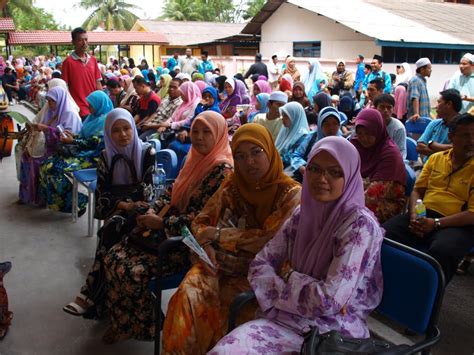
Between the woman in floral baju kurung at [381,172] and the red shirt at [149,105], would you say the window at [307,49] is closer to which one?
the red shirt at [149,105]

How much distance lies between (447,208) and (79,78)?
413 cm

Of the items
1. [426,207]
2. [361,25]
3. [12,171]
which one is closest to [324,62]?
[361,25]

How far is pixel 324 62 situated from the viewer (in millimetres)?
12039

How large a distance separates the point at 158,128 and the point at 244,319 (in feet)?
13.8

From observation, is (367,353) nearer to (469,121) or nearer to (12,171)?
(469,121)

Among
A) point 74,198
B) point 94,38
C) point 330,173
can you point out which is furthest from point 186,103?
point 94,38

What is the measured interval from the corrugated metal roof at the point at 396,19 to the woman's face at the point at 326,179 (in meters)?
12.1

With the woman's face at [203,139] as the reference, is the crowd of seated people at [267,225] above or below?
below

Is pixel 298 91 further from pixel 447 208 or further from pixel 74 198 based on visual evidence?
pixel 447 208

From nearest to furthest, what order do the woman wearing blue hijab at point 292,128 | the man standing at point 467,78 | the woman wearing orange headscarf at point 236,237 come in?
the woman wearing orange headscarf at point 236,237 < the woman wearing blue hijab at point 292,128 < the man standing at point 467,78

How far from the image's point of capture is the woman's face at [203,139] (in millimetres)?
2574

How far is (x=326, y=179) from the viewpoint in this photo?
5.52 feet

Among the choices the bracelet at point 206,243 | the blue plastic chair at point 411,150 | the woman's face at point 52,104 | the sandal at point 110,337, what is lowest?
the sandal at point 110,337

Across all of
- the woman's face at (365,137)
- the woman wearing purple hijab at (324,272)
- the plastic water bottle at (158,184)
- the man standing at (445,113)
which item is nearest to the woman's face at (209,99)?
the man standing at (445,113)
